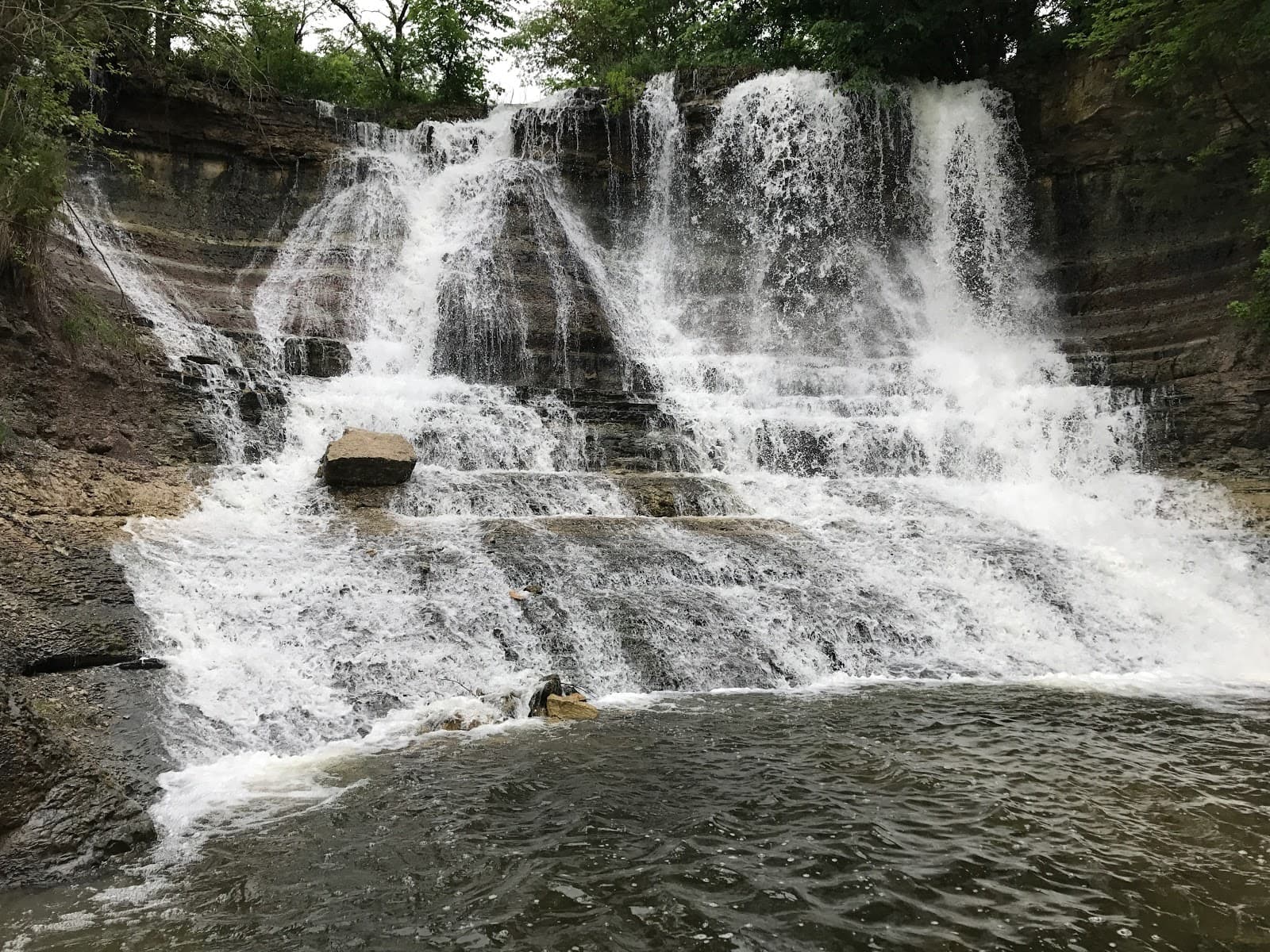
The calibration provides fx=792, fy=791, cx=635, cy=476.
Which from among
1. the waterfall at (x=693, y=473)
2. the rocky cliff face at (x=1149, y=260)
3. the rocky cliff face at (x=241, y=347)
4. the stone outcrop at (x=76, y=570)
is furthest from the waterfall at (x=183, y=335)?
the rocky cliff face at (x=1149, y=260)

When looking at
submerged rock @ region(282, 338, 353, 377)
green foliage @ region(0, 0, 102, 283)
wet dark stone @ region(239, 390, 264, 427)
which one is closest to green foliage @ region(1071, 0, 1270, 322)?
submerged rock @ region(282, 338, 353, 377)

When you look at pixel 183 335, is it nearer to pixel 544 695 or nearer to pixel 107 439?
pixel 107 439

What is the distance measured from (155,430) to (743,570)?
25.4ft

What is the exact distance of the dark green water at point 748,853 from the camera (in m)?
2.99

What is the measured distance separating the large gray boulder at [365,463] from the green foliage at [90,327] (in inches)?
131

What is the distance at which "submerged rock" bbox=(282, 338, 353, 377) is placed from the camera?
13172 millimetres

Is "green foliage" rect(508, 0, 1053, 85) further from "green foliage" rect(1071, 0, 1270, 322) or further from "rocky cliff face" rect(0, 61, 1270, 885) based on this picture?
"green foliage" rect(1071, 0, 1270, 322)

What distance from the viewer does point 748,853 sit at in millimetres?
3584

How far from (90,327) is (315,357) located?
358 cm

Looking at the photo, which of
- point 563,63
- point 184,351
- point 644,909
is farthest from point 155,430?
point 563,63

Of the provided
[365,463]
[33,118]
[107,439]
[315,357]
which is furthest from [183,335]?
[365,463]

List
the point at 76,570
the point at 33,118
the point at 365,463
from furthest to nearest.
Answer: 1. the point at 365,463
2. the point at 33,118
3. the point at 76,570

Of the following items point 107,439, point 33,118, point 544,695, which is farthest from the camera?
point 107,439

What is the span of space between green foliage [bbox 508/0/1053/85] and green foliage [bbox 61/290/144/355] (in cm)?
1261
